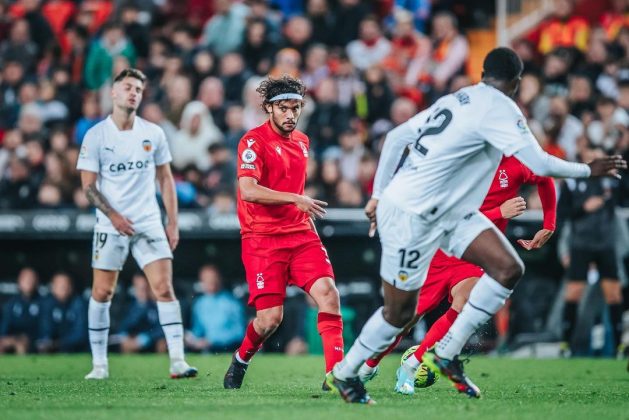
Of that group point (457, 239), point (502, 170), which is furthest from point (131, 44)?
point (457, 239)

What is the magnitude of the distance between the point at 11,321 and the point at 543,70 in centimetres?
854

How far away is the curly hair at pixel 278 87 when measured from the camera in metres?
9.42

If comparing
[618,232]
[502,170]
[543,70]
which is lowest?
[618,232]

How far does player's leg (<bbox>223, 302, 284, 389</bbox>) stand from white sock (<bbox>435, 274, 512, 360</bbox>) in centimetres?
168

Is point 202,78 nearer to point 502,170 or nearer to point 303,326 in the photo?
point 303,326

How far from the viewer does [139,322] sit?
15.6 meters

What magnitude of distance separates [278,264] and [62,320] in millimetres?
7246

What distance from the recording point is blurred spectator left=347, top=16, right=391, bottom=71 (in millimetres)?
18797

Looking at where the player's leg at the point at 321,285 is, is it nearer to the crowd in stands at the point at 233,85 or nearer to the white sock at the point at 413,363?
the white sock at the point at 413,363

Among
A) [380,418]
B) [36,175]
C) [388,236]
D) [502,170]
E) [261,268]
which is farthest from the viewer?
[36,175]

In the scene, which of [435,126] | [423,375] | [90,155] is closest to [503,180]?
[423,375]

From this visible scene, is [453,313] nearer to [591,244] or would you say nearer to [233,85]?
[591,244]

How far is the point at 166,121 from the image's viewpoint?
58.9 feet

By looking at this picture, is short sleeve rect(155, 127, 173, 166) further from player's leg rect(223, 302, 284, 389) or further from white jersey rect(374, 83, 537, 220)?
white jersey rect(374, 83, 537, 220)
